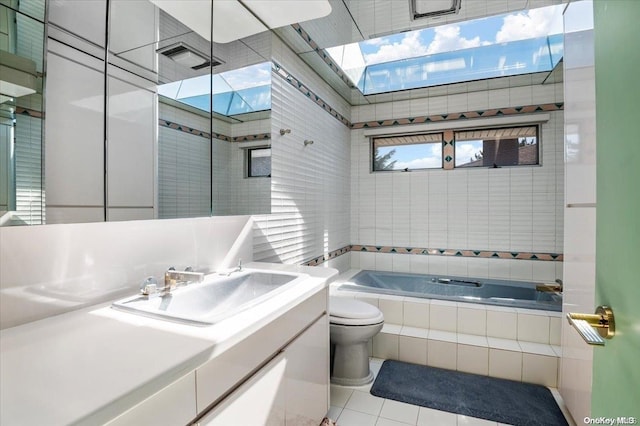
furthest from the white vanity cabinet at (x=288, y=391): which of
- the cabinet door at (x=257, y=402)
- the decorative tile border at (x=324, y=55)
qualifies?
the decorative tile border at (x=324, y=55)

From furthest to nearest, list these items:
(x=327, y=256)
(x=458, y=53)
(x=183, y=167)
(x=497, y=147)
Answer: (x=497, y=147) → (x=327, y=256) → (x=458, y=53) → (x=183, y=167)

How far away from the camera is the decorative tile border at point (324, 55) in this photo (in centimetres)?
233

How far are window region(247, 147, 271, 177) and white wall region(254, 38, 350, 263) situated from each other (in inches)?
2.6

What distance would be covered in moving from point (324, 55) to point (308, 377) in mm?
2391

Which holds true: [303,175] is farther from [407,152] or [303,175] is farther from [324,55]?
[407,152]

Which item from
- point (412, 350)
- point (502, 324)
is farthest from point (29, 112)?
point (502, 324)

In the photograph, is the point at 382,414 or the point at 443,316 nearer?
the point at 382,414

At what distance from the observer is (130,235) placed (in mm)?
1308

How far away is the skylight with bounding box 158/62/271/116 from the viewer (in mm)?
1642

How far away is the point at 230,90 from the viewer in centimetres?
201

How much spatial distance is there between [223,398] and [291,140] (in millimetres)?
1988

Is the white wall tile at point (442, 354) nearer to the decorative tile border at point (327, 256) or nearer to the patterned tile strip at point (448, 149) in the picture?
the decorative tile border at point (327, 256)

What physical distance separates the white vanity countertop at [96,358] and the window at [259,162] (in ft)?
4.10

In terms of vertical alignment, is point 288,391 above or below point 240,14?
below
